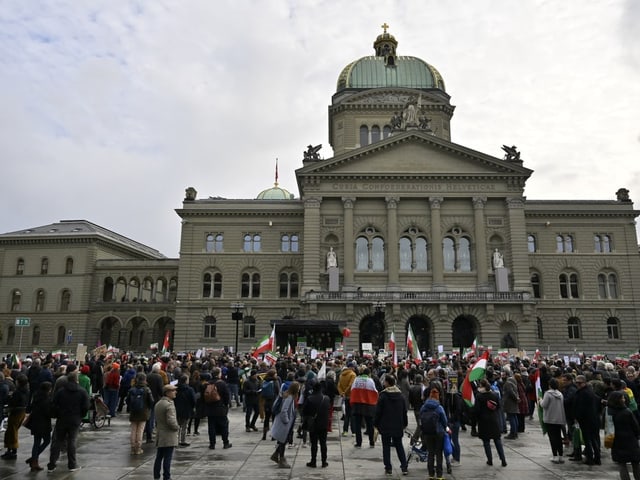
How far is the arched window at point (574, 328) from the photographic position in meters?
55.6

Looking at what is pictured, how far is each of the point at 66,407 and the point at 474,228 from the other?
4528cm

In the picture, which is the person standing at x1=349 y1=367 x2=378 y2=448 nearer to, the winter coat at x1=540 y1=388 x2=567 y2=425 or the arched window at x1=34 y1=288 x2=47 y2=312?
the winter coat at x1=540 y1=388 x2=567 y2=425

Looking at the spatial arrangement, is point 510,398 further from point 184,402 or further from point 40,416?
point 40,416

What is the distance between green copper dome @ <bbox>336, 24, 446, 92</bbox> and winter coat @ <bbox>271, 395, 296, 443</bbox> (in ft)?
191

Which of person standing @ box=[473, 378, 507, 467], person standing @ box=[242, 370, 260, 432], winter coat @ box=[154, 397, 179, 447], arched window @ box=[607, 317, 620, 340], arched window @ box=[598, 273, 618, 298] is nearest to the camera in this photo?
winter coat @ box=[154, 397, 179, 447]

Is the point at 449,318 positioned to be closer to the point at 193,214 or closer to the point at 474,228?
the point at 474,228

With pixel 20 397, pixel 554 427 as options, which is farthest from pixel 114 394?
pixel 554 427

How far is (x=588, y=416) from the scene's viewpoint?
1324cm

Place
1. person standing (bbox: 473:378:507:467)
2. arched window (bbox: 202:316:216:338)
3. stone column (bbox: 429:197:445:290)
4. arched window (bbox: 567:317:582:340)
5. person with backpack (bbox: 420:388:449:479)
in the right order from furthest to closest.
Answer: arched window (bbox: 202:316:216:338), arched window (bbox: 567:317:582:340), stone column (bbox: 429:197:445:290), person standing (bbox: 473:378:507:467), person with backpack (bbox: 420:388:449:479)

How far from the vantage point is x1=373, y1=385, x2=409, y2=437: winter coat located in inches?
483

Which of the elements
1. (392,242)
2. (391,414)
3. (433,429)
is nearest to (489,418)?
(433,429)

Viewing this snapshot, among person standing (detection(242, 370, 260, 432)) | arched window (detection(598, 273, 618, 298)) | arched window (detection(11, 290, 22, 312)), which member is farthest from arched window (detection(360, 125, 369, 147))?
person standing (detection(242, 370, 260, 432))

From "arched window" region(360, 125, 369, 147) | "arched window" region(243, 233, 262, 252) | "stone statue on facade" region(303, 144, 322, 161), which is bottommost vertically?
"arched window" region(243, 233, 262, 252)

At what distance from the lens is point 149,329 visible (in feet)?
204
